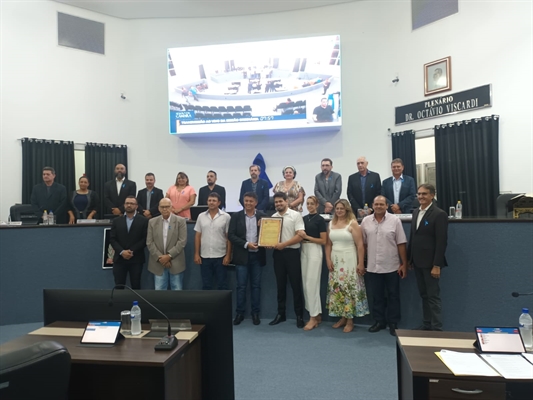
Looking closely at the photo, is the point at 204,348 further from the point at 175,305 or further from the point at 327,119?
the point at 327,119

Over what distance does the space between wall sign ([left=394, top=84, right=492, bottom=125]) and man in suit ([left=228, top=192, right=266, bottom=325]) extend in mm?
4023

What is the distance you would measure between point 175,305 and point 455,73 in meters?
6.41

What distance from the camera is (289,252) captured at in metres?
4.46

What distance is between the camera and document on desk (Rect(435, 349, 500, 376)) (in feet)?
5.24

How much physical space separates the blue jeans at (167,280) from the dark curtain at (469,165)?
4.62 metres

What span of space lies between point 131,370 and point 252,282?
280 centimetres

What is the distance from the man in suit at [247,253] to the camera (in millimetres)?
4559

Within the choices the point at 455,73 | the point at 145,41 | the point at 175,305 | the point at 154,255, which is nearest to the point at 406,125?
the point at 455,73

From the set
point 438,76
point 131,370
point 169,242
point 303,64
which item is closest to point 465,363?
point 131,370

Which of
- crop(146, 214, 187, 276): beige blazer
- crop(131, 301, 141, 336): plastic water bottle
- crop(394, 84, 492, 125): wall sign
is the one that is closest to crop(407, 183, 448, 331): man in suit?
crop(146, 214, 187, 276): beige blazer

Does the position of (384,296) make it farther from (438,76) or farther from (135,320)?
(438,76)

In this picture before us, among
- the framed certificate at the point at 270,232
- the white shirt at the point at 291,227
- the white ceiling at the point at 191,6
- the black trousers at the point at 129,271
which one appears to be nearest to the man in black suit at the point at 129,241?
the black trousers at the point at 129,271

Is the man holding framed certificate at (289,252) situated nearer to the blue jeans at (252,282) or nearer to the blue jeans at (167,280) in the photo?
the blue jeans at (252,282)

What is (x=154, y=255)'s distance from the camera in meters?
4.57
